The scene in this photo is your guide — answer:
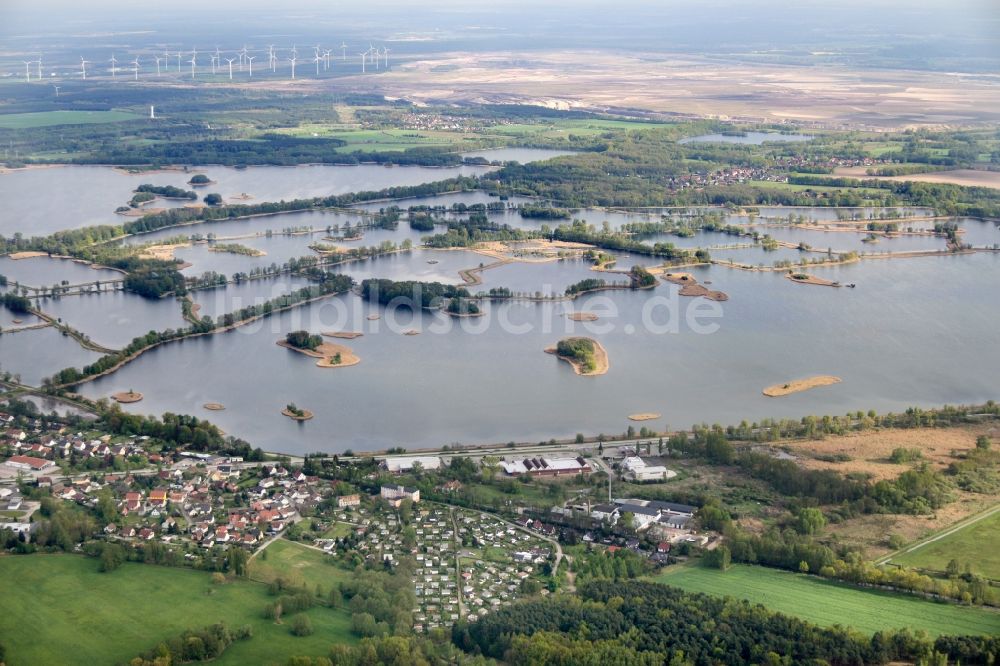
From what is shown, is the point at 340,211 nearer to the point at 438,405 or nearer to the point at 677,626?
the point at 438,405

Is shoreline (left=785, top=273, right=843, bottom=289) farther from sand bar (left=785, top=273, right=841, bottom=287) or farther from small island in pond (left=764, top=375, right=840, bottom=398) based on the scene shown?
small island in pond (left=764, top=375, right=840, bottom=398)

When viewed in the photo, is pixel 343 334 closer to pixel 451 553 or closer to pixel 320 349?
pixel 320 349

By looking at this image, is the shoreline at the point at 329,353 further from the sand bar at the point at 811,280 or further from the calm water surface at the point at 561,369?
the sand bar at the point at 811,280

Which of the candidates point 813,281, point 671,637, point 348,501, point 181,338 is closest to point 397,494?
point 348,501

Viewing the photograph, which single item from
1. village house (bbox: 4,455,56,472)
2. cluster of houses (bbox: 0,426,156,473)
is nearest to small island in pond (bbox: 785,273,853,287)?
cluster of houses (bbox: 0,426,156,473)

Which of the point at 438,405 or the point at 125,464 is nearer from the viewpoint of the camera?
the point at 125,464

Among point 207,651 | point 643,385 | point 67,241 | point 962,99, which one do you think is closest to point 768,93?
point 962,99

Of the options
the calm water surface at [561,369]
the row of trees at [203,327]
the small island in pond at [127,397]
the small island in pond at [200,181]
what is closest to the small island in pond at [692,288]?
the calm water surface at [561,369]
